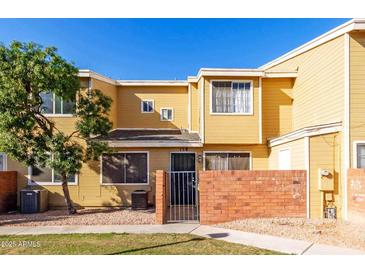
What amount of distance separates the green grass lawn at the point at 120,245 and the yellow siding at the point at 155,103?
28.3ft

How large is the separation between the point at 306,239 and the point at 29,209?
403 inches

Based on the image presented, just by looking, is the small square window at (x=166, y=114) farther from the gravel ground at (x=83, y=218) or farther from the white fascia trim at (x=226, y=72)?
the gravel ground at (x=83, y=218)

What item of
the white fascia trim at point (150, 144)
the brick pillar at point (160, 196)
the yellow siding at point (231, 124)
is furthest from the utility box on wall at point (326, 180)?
the white fascia trim at point (150, 144)

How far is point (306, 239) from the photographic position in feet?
23.5

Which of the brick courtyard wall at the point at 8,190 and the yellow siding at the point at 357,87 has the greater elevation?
the yellow siding at the point at 357,87

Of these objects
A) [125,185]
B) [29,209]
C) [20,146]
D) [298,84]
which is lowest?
[29,209]

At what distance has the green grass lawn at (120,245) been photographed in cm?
636

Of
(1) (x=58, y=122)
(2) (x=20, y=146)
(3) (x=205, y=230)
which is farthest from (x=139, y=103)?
(3) (x=205, y=230)

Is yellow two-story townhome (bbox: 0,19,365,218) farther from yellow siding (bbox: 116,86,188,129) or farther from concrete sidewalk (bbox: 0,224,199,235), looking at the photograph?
concrete sidewalk (bbox: 0,224,199,235)

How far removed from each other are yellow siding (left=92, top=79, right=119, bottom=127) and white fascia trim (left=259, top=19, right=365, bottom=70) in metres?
8.65

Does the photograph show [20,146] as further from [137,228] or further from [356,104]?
[356,104]

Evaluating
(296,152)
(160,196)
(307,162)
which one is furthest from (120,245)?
(296,152)

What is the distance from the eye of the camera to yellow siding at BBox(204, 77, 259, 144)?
41.6 feet

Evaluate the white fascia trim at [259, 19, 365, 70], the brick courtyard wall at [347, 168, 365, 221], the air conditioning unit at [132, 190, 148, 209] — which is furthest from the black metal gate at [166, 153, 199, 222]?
the white fascia trim at [259, 19, 365, 70]
